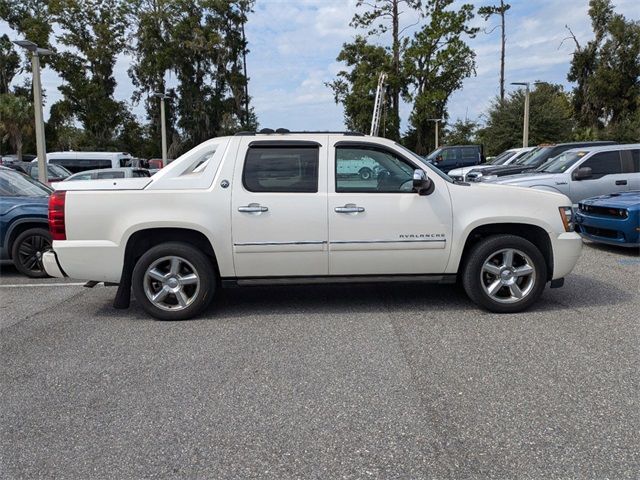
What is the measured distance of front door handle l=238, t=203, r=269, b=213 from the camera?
5.36 m

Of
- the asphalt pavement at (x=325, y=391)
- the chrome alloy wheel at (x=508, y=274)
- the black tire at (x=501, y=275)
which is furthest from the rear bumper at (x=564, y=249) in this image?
the asphalt pavement at (x=325, y=391)

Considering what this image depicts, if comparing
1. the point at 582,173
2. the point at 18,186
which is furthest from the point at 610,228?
the point at 18,186

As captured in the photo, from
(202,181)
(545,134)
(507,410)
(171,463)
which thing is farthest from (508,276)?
(545,134)

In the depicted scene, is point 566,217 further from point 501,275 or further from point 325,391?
point 325,391

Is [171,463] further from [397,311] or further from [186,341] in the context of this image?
[397,311]

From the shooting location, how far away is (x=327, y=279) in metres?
5.58

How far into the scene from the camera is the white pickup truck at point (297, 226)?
5320 millimetres

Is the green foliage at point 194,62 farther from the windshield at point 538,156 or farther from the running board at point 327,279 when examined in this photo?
the running board at point 327,279

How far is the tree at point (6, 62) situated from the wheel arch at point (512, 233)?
5327 centimetres

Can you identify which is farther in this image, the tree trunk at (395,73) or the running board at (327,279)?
the tree trunk at (395,73)

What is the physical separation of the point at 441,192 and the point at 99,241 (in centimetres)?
334

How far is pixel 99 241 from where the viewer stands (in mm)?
5309

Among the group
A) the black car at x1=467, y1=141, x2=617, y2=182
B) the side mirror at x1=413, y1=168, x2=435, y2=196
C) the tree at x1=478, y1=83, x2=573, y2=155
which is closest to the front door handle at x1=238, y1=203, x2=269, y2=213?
the side mirror at x1=413, y1=168, x2=435, y2=196

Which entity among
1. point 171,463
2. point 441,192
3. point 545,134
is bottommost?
point 171,463
